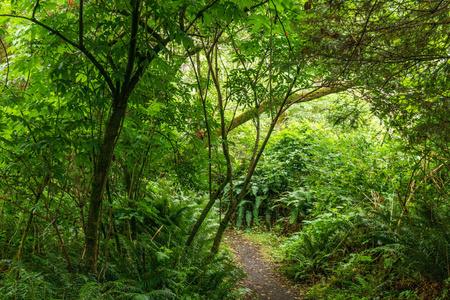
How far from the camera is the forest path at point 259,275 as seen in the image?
197 inches

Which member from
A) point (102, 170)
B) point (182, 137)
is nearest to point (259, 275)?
point (182, 137)

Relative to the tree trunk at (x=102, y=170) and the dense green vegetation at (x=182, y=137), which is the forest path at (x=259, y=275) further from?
the tree trunk at (x=102, y=170)

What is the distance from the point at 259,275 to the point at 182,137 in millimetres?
3647

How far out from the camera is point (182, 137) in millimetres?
3652

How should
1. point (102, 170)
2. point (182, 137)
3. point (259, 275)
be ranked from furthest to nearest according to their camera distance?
point (259, 275) < point (182, 137) < point (102, 170)

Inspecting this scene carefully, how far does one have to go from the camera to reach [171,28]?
77.6 inches

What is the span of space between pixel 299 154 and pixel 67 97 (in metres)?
7.54

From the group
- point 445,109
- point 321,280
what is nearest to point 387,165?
point 321,280

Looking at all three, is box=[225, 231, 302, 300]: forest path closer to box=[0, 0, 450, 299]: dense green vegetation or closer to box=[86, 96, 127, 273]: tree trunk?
box=[0, 0, 450, 299]: dense green vegetation

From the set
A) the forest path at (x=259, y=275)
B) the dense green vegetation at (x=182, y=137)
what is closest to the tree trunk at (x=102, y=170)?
the dense green vegetation at (x=182, y=137)

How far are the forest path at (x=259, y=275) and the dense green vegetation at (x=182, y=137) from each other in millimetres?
360

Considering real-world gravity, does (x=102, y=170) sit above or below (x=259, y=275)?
above

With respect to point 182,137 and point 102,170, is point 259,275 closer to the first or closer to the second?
point 182,137

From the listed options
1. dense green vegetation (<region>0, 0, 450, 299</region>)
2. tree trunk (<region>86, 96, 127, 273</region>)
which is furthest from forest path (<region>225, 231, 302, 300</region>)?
tree trunk (<region>86, 96, 127, 273</region>)
